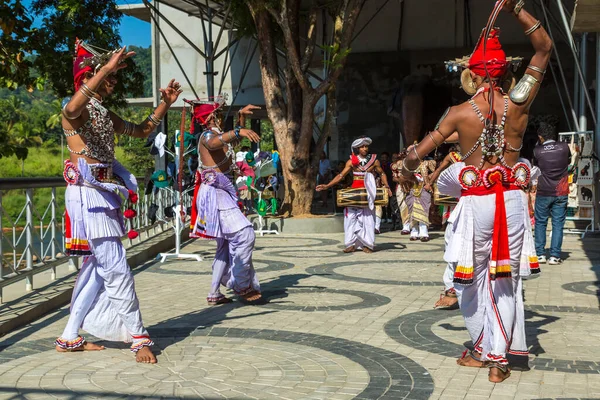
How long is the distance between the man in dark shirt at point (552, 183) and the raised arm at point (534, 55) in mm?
6314

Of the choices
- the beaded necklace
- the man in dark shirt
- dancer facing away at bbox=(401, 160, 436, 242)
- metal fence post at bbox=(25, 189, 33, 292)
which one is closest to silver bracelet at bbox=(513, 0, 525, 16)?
the beaded necklace

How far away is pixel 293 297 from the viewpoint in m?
8.15

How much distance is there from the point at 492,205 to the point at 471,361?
1.09 m

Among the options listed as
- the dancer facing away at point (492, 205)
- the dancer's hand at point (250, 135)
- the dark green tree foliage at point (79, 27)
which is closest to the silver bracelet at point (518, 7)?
the dancer facing away at point (492, 205)

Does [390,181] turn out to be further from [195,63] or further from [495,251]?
[495,251]

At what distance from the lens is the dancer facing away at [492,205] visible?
498 cm

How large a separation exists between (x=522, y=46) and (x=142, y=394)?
20.5m

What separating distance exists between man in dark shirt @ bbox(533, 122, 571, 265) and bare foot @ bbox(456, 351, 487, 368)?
A: 618 cm

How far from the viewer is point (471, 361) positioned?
5.26 metres

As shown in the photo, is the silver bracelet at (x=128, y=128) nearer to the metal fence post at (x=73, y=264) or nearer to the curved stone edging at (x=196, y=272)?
the metal fence post at (x=73, y=264)

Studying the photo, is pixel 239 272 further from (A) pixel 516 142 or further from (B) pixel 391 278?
(A) pixel 516 142

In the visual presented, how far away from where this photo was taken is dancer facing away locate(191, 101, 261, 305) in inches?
303

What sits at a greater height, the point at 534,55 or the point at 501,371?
the point at 534,55

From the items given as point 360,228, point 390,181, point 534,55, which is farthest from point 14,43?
point 390,181
